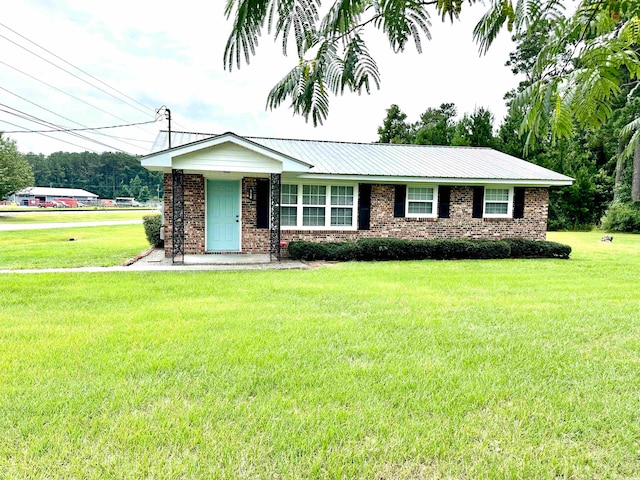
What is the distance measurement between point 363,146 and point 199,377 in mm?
14855

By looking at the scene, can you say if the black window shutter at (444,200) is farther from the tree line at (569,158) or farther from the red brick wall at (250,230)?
the tree line at (569,158)

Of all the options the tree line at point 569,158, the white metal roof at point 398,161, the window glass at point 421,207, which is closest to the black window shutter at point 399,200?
the window glass at point 421,207

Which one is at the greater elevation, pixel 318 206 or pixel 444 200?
pixel 444 200

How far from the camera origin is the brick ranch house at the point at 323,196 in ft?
35.9

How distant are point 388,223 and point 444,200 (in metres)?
2.26

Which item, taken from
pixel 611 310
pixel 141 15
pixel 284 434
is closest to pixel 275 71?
pixel 141 15

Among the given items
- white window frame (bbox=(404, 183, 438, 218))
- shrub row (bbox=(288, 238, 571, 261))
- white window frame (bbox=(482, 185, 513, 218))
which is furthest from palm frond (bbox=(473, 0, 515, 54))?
white window frame (bbox=(482, 185, 513, 218))

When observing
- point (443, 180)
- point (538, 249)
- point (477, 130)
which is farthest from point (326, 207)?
point (477, 130)

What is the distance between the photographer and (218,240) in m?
12.5

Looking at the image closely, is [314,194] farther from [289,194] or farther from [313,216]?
[289,194]

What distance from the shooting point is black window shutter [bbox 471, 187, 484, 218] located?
46.4 feet

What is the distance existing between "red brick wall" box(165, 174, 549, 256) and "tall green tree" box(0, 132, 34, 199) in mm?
34635

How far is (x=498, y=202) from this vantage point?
14414 mm

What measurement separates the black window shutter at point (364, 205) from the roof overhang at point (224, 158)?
2.75m
